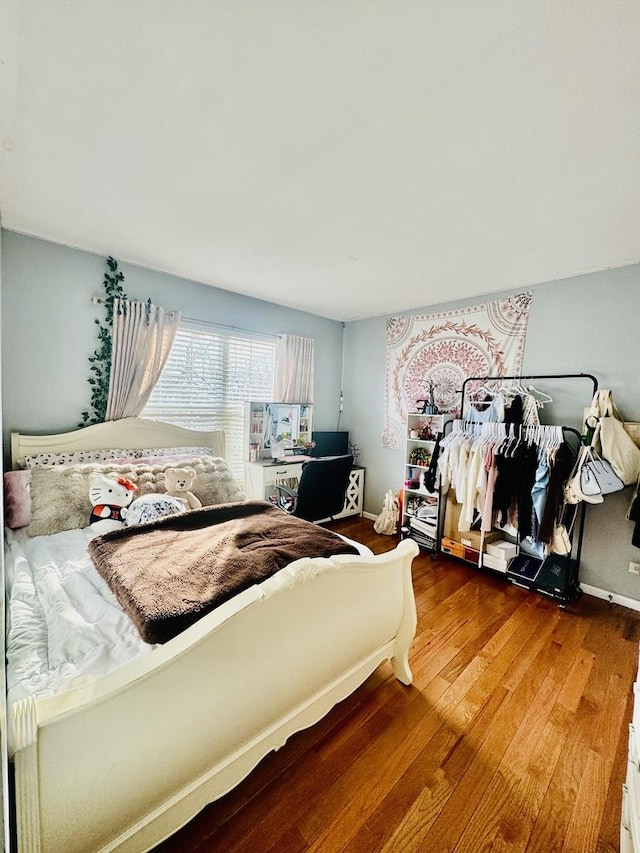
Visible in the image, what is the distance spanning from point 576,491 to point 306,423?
101 inches

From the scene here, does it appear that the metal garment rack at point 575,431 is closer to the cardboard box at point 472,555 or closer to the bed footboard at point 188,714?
the cardboard box at point 472,555

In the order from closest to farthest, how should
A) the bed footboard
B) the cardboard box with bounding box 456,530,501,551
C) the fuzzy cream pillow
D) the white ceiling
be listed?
1. the bed footboard
2. the white ceiling
3. the fuzzy cream pillow
4. the cardboard box with bounding box 456,530,501,551

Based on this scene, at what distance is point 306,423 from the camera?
399 centimetres

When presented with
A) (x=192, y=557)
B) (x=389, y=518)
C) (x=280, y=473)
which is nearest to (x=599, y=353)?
(x=389, y=518)

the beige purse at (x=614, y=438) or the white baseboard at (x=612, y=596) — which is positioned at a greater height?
the beige purse at (x=614, y=438)

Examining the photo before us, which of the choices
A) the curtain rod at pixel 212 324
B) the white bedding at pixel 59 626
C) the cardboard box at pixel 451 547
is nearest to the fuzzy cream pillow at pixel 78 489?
the white bedding at pixel 59 626

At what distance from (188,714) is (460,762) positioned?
45.8 inches

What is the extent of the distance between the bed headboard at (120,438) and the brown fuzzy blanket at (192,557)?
3.73ft

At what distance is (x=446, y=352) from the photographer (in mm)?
3504

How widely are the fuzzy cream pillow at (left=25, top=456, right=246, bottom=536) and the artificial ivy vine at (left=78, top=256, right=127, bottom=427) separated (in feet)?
1.83

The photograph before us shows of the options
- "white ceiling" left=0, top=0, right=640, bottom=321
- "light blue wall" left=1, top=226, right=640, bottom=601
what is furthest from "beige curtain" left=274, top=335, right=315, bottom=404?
"white ceiling" left=0, top=0, right=640, bottom=321

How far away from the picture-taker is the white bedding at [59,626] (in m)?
1.05

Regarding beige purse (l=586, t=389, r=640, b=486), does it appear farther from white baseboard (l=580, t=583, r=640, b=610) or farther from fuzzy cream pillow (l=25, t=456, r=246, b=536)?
fuzzy cream pillow (l=25, t=456, r=246, b=536)

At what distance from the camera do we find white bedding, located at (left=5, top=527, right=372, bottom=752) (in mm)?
1054
